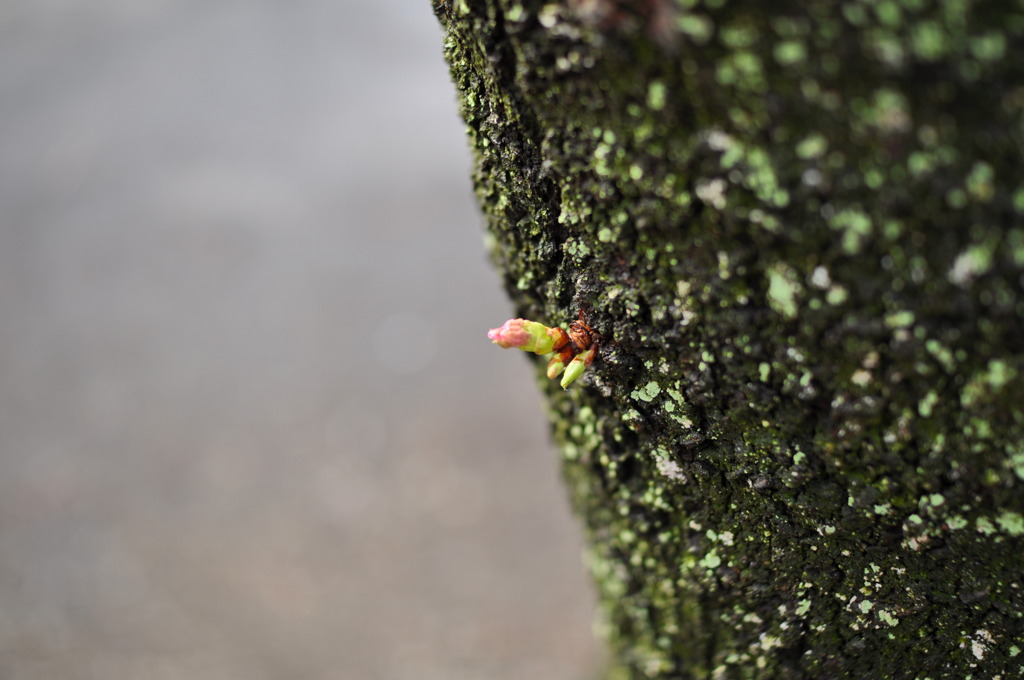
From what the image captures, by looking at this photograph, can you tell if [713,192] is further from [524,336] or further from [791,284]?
[524,336]

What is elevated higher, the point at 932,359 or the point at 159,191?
the point at 159,191

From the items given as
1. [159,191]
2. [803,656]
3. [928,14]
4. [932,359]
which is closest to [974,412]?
[932,359]

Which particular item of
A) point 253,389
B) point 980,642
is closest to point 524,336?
point 980,642

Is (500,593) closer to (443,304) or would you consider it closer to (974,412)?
(443,304)

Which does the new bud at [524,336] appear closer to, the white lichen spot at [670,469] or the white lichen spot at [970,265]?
the white lichen spot at [670,469]

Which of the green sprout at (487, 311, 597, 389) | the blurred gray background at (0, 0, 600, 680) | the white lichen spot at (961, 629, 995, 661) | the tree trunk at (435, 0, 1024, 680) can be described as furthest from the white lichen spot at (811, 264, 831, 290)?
the blurred gray background at (0, 0, 600, 680)

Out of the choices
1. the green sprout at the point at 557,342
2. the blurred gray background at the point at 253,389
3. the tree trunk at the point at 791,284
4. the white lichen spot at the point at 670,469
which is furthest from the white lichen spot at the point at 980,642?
the blurred gray background at the point at 253,389
